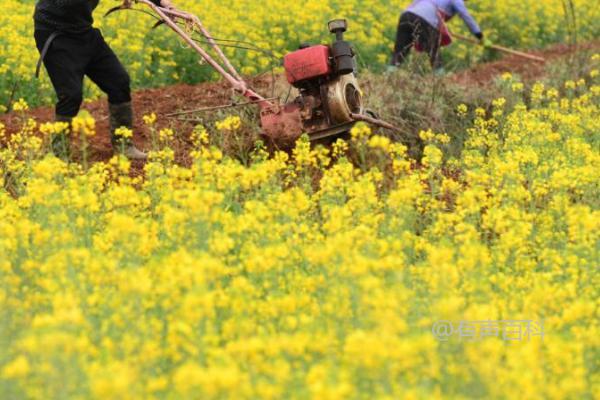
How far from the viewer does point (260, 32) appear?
13641mm

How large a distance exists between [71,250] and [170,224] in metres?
0.60

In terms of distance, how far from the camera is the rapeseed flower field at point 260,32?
1069cm

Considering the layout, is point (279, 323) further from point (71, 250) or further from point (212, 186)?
point (212, 186)

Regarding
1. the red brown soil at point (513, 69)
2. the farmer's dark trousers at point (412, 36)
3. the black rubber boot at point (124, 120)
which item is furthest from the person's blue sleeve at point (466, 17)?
the black rubber boot at point (124, 120)

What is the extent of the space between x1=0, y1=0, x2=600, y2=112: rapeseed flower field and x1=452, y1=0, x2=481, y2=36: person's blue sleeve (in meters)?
1.04

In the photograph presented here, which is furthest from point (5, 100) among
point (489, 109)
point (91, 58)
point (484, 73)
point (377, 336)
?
point (377, 336)

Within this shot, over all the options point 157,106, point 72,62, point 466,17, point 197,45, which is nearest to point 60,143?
point 72,62

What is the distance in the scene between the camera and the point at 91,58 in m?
7.07

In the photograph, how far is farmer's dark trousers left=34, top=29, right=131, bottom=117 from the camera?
6.89 m

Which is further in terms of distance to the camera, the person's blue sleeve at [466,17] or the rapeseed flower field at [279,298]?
the person's blue sleeve at [466,17]

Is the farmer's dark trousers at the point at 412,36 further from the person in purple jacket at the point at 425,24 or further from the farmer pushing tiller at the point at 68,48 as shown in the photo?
the farmer pushing tiller at the point at 68,48

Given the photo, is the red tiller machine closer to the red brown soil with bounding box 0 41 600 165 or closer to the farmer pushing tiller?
the farmer pushing tiller

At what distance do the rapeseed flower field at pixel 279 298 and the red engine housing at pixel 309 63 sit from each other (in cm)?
101

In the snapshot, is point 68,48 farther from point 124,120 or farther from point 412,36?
point 412,36
